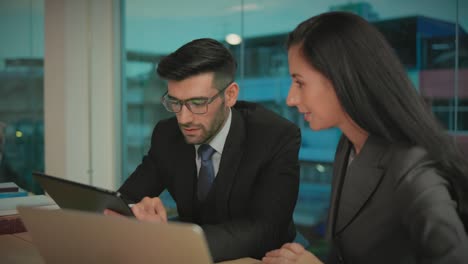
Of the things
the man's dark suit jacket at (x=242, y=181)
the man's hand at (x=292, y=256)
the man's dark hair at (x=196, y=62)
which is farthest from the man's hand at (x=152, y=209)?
the man's dark hair at (x=196, y=62)

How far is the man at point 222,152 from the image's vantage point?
188 centimetres

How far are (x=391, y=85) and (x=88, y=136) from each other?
448 cm

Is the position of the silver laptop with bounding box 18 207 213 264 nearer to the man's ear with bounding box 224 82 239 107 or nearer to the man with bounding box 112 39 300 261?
the man with bounding box 112 39 300 261

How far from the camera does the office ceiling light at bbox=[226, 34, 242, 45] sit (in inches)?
186

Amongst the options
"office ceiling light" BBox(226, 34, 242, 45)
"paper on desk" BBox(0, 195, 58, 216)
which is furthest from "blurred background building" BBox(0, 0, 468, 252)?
"paper on desk" BBox(0, 195, 58, 216)

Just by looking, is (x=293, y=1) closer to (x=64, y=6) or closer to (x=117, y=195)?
(x=64, y=6)

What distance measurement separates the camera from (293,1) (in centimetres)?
438

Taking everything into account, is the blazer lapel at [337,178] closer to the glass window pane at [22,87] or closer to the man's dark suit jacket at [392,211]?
the man's dark suit jacket at [392,211]

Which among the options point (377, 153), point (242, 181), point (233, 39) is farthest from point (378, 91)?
point (233, 39)

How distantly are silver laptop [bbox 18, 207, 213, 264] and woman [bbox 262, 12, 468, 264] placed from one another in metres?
0.48

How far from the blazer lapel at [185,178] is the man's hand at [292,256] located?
27.3 inches

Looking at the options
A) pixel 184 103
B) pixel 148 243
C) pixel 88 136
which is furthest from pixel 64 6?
pixel 148 243

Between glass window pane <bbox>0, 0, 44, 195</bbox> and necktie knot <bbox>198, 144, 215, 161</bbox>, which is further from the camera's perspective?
glass window pane <bbox>0, 0, 44, 195</bbox>

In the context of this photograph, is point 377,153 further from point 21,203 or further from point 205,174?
point 21,203
